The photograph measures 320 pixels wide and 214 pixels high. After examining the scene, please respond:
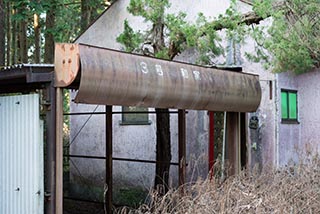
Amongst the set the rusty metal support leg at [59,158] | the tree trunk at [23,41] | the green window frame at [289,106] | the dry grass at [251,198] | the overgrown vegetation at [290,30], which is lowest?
the dry grass at [251,198]

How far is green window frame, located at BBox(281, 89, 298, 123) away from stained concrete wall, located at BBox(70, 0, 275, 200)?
0.57 meters

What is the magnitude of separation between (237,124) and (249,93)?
3.11 ft

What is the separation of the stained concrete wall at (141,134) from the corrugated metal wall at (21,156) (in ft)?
13.2

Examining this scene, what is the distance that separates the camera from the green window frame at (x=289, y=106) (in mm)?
10183

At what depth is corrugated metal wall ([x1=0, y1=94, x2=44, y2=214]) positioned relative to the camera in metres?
5.95

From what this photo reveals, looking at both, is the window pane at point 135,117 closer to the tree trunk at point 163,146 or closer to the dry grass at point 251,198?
the tree trunk at point 163,146

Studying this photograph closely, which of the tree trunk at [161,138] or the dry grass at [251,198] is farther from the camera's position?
the tree trunk at [161,138]

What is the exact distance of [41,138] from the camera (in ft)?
19.6

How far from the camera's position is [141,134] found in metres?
11.6

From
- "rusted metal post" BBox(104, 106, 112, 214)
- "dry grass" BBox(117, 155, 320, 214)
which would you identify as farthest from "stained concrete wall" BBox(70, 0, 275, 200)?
"dry grass" BBox(117, 155, 320, 214)

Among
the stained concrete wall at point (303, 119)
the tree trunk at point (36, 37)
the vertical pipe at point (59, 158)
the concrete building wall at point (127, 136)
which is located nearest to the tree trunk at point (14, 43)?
the tree trunk at point (36, 37)

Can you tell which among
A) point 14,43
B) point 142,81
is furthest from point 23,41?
point 142,81

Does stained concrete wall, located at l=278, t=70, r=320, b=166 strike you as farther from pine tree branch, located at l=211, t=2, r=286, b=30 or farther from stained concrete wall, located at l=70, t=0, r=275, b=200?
pine tree branch, located at l=211, t=2, r=286, b=30

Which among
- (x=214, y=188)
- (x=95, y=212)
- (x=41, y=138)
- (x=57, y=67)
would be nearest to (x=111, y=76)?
(x=57, y=67)
